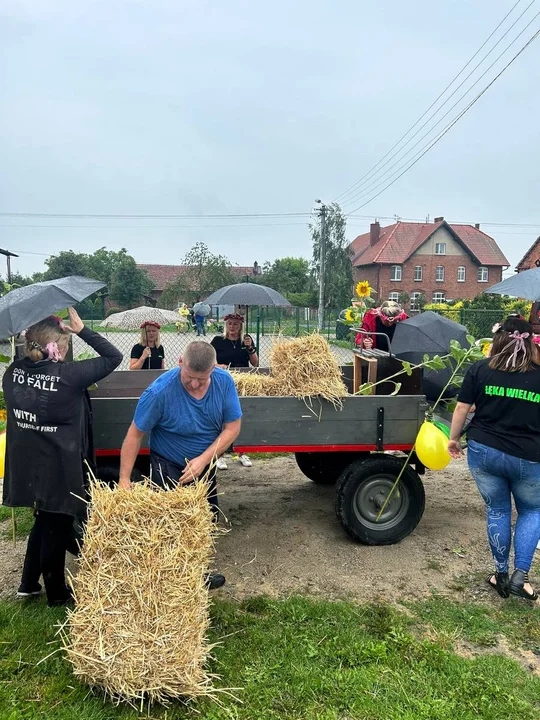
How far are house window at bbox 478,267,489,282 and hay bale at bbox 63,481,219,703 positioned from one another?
51977 mm

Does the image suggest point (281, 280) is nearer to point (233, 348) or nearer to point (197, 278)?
point (197, 278)

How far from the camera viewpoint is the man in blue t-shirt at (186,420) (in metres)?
3.05

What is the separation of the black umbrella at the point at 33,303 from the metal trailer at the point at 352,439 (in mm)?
967

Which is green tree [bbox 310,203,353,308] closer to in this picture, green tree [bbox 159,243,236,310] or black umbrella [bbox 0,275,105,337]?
green tree [bbox 159,243,236,310]

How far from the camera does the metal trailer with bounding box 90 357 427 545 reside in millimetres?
3922

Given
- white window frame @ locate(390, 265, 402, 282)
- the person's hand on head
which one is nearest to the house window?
white window frame @ locate(390, 265, 402, 282)

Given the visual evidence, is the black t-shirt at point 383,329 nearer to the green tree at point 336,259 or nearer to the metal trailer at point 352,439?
the metal trailer at point 352,439

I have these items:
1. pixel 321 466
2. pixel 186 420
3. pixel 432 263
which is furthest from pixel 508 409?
pixel 432 263

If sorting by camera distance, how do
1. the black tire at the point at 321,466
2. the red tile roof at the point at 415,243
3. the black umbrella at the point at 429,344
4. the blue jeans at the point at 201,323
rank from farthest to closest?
the red tile roof at the point at 415,243 → the blue jeans at the point at 201,323 → the black tire at the point at 321,466 → the black umbrella at the point at 429,344

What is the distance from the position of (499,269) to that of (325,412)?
5151 centimetres

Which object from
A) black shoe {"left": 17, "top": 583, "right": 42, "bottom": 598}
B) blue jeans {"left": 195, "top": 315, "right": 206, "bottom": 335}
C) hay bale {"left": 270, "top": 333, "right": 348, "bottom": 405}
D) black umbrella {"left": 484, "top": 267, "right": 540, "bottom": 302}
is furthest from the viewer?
blue jeans {"left": 195, "top": 315, "right": 206, "bottom": 335}

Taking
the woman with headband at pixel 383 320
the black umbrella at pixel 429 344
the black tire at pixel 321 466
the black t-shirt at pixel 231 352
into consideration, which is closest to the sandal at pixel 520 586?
the black umbrella at pixel 429 344

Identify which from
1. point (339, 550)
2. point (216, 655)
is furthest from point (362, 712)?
point (339, 550)

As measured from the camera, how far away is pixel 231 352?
6148mm
